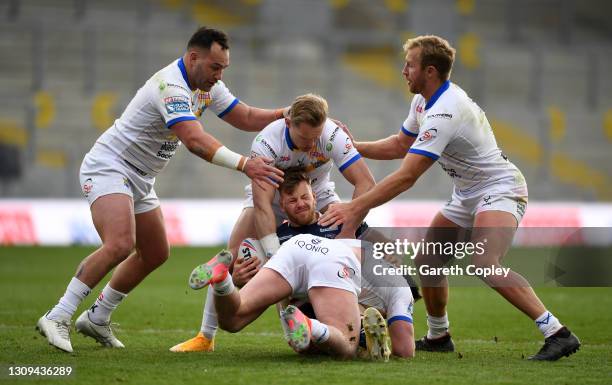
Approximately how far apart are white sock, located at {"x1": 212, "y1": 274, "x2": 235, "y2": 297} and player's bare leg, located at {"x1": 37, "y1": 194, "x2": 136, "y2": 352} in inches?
51.3

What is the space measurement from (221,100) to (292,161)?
3.71 ft

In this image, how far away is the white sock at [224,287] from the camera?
691 cm

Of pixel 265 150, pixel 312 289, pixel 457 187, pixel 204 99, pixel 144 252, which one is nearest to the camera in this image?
pixel 312 289

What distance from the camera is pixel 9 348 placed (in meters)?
8.05

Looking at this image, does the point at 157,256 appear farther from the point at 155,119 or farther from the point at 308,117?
the point at 308,117

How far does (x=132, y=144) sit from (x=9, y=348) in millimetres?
1858

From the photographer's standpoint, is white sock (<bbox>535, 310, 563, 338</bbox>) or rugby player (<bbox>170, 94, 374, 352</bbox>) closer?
white sock (<bbox>535, 310, 563, 338</bbox>)

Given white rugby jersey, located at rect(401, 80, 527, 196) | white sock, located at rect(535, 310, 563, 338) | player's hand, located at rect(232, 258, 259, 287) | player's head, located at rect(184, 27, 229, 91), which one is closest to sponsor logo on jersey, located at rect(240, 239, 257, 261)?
player's hand, located at rect(232, 258, 259, 287)

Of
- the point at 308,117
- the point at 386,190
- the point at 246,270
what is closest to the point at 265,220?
the point at 246,270

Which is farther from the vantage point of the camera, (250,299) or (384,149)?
→ (384,149)

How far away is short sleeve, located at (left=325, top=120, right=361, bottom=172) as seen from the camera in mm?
8281

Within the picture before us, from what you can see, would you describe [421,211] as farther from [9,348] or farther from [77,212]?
[9,348]

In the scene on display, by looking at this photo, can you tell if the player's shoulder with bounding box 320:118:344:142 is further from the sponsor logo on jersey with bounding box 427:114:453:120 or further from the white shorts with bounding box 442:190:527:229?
the white shorts with bounding box 442:190:527:229

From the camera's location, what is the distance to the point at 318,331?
691 cm
